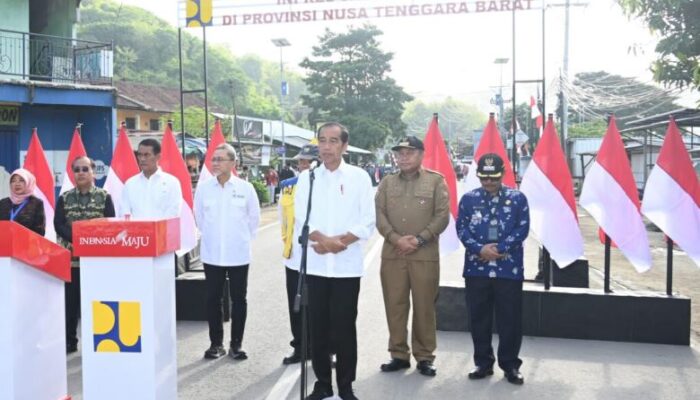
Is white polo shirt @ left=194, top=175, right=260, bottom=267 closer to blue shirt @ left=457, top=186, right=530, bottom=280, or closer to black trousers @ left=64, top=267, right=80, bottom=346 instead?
black trousers @ left=64, top=267, right=80, bottom=346

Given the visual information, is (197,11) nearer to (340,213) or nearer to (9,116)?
(9,116)

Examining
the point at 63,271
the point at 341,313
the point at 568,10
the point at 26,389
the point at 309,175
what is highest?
the point at 568,10

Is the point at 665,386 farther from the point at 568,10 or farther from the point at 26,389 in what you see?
the point at 568,10

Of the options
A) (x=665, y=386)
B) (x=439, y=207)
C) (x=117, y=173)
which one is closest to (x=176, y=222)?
(x=439, y=207)

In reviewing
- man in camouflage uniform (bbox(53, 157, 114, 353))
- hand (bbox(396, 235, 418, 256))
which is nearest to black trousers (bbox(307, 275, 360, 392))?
hand (bbox(396, 235, 418, 256))

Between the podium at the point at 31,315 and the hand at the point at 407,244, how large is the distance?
8.30 ft

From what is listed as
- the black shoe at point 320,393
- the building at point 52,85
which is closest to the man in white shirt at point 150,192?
the black shoe at point 320,393

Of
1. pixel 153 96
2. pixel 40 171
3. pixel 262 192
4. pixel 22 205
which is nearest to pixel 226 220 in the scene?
pixel 22 205

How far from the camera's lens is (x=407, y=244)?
5.51 m

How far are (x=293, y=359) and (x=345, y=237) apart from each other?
71.5 inches

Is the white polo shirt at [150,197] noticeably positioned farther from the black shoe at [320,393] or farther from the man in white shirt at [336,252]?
the black shoe at [320,393]

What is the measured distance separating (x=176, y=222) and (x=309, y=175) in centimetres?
99

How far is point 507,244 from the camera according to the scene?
18.0ft

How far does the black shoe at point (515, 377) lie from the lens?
5.46 metres
